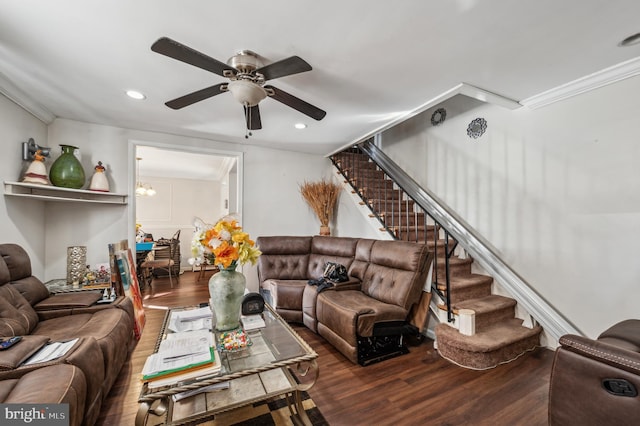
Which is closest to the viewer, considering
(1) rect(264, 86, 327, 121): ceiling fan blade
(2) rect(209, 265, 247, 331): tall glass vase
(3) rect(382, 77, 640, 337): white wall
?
(2) rect(209, 265, 247, 331): tall glass vase

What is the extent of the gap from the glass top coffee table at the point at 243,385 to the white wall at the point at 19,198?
81.4 inches

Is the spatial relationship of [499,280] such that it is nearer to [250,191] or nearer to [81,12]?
[250,191]

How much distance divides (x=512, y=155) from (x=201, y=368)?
348 cm

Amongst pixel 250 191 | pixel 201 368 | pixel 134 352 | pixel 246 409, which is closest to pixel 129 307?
pixel 134 352

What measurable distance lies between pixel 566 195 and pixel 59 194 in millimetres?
5453

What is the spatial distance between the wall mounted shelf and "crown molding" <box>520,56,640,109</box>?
4.80 metres

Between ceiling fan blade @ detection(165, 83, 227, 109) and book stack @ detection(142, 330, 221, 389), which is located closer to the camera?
book stack @ detection(142, 330, 221, 389)

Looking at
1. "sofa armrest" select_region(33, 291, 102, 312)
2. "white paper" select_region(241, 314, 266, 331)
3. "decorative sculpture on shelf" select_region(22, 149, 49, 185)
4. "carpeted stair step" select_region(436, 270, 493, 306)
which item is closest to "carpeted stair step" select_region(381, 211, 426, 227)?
"carpeted stair step" select_region(436, 270, 493, 306)

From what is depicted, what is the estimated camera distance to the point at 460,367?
222cm

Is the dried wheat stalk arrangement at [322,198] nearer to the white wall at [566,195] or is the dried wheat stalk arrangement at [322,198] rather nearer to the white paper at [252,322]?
the white wall at [566,195]

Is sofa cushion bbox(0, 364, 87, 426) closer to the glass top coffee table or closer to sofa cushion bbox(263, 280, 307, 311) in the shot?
the glass top coffee table

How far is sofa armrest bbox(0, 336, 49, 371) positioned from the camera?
1275 mm

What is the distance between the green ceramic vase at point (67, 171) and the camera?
2826 mm

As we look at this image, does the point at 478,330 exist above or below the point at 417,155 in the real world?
below
